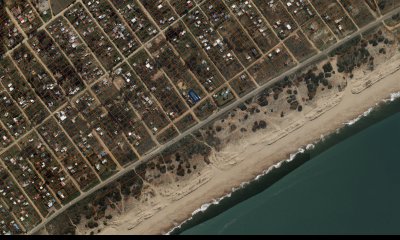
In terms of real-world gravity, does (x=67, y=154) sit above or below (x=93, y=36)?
below

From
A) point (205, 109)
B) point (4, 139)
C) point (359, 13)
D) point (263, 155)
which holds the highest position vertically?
point (4, 139)

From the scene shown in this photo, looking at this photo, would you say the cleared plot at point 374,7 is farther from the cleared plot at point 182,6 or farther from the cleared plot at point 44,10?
the cleared plot at point 44,10

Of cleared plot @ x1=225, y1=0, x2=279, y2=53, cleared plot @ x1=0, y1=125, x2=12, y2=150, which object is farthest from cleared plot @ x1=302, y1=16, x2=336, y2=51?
cleared plot @ x1=0, y1=125, x2=12, y2=150

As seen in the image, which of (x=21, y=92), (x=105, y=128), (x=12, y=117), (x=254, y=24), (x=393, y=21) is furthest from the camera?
(x=21, y=92)

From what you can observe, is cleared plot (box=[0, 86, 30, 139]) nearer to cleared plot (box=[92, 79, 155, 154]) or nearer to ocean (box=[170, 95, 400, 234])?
cleared plot (box=[92, 79, 155, 154])

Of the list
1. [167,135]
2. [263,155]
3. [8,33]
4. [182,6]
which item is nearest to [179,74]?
[167,135]

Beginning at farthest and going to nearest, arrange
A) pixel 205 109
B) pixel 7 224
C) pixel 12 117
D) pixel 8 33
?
pixel 8 33 → pixel 12 117 → pixel 7 224 → pixel 205 109

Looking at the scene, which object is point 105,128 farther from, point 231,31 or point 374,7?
point 374,7
